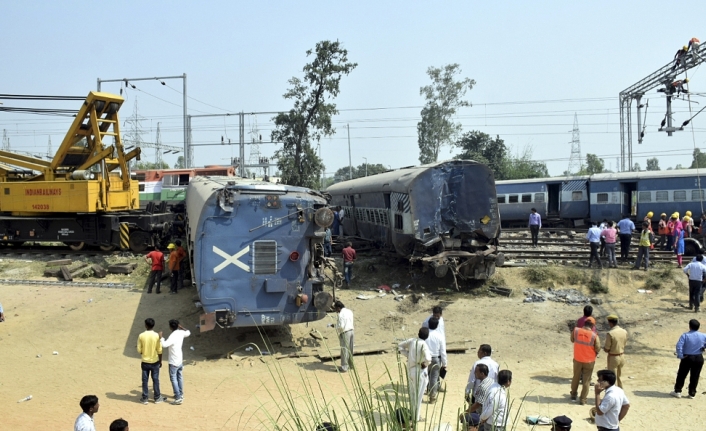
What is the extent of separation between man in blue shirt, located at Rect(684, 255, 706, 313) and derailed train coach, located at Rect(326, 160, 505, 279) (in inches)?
168

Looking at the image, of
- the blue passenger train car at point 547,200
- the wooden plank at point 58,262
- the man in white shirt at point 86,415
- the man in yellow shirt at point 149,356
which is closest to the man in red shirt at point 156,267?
the wooden plank at point 58,262

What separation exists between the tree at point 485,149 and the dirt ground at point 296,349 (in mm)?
27376

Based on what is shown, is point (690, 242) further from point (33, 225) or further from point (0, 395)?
point (33, 225)

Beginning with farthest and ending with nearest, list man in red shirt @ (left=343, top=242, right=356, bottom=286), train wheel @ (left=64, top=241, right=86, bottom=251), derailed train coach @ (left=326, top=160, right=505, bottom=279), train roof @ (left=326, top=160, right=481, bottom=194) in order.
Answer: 1. train wheel @ (left=64, top=241, right=86, bottom=251)
2. man in red shirt @ (left=343, top=242, right=356, bottom=286)
3. train roof @ (left=326, top=160, right=481, bottom=194)
4. derailed train coach @ (left=326, top=160, right=505, bottom=279)

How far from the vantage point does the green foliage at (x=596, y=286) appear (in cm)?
1530

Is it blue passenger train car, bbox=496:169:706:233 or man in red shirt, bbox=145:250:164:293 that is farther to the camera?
blue passenger train car, bbox=496:169:706:233

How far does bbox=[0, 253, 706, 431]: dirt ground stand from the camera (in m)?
8.12

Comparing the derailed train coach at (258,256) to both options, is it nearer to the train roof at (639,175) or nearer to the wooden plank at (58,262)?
the wooden plank at (58,262)

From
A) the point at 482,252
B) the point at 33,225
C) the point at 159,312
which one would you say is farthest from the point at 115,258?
the point at 482,252

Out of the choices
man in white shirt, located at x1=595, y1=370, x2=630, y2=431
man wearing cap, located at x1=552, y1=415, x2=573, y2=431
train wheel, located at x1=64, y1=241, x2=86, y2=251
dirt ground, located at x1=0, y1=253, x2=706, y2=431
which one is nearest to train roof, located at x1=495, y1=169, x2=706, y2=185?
dirt ground, located at x1=0, y1=253, x2=706, y2=431

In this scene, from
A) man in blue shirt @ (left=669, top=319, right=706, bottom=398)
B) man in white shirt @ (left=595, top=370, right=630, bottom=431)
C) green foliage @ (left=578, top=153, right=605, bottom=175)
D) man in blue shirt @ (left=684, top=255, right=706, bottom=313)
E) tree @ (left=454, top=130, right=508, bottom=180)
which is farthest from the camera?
green foliage @ (left=578, top=153, right=605, bottom=175)

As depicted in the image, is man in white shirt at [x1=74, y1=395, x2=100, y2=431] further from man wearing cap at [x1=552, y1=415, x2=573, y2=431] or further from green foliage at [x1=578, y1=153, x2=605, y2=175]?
green foliage at [x1=578, y1=153, x2=605, y2=175]

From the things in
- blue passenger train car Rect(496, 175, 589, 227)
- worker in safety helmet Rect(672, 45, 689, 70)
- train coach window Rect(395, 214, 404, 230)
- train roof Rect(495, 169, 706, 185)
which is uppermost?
worker in safety helmet Rect(672, 45, 689, 70)

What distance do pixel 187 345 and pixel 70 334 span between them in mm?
2715
